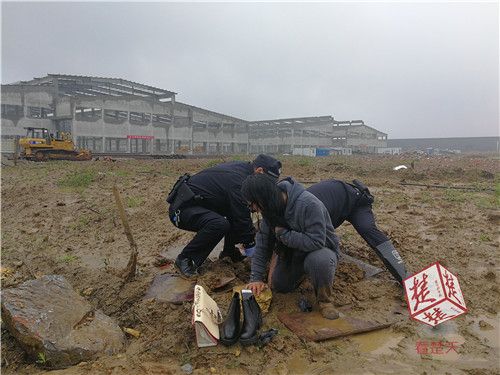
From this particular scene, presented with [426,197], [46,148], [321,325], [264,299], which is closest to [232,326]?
[264,299]

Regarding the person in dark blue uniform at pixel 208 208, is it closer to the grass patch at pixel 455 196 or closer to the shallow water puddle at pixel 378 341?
the shallow water puddle at pixel 378 341

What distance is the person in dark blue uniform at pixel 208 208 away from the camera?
3.71 m

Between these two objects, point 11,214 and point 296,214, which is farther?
point 11,214

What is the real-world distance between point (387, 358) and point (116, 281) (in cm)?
271

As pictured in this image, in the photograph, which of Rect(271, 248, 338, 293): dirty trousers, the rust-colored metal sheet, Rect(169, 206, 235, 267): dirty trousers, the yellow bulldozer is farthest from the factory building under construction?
the rust-colored metal sheet

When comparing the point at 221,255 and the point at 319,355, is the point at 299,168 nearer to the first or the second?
the point at 221,255

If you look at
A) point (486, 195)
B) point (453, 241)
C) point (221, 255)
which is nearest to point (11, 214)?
point (221, 255)

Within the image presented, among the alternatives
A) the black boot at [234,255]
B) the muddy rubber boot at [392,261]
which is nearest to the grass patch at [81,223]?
the black boot at [234,255]

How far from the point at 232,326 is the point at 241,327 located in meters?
0.08

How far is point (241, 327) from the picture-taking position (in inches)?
109

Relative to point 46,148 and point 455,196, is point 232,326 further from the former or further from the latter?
point 46,148

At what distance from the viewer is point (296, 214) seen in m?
→ 2.95

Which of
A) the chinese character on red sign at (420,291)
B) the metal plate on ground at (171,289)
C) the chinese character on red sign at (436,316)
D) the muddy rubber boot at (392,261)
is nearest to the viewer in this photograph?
the chinese character on red sign at (436,316)

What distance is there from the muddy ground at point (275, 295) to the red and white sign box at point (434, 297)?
0.28ft
